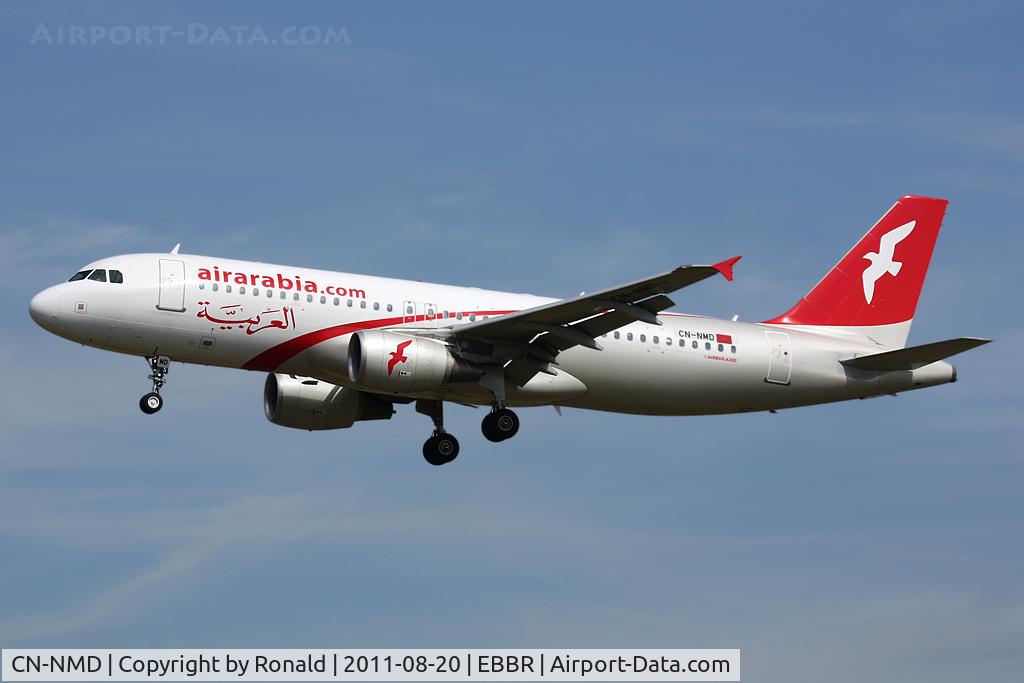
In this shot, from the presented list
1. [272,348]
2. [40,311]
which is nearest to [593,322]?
[272,348]

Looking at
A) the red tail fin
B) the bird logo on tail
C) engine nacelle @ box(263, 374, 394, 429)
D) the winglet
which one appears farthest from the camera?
the bird logo on tail

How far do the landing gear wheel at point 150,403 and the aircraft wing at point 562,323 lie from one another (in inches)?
277

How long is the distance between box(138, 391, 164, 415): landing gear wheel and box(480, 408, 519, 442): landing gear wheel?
7.77 m

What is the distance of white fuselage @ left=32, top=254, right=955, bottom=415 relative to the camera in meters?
36.2

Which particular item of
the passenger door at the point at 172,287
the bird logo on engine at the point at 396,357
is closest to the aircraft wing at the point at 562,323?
the bird logo on engine at the point at 396,357

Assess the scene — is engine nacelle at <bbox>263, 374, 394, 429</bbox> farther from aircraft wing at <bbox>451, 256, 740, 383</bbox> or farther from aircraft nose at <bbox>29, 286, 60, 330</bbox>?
aircraft nose at <bbox>29, 286, 60, 330</bbox>

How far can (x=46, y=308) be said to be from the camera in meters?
36.2

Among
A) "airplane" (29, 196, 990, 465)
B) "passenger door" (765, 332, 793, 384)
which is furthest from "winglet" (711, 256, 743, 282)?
"passenger door" (765, 332, 793, 384)

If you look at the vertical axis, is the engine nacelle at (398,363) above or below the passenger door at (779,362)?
below

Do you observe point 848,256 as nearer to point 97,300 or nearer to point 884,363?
point 884,363

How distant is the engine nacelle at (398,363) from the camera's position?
36188 mm

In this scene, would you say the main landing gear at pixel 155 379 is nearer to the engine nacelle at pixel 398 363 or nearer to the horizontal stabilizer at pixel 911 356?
the engine nacelle at pixel 398 363

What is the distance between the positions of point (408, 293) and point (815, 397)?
11225 mm

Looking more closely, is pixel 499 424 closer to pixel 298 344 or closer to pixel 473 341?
pixel 473 341
